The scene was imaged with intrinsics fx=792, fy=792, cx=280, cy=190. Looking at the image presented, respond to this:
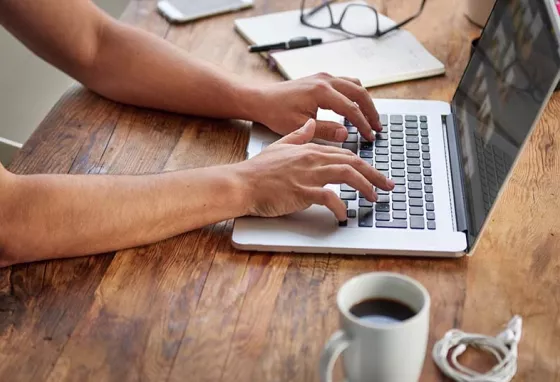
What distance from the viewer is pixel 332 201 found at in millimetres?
1002

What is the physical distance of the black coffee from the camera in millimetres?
752

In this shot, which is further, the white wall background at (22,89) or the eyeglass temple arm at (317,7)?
the white wall background at (22,89)

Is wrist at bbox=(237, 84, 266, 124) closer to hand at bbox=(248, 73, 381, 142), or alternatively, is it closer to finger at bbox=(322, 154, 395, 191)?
hand at bbox=(248, 73, 381, 142)

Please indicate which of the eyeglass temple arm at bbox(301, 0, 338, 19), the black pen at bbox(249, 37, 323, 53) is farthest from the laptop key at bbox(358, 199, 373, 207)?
the eyeglass temple arm at bbox(301, 0, 338, 19)

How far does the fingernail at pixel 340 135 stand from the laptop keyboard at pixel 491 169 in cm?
21

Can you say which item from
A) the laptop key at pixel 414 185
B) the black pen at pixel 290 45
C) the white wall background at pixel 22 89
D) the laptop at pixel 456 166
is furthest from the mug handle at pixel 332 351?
the white wall background at pixel 22 89

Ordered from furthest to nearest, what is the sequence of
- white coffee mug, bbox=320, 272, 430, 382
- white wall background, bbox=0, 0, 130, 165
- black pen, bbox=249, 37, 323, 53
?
1. white wall background, bbox=0, 0, 130, 165
2. black pen, bbox=249, 37, 323, 53
3. white coffee mug, bbox=320, 272, 430, 382

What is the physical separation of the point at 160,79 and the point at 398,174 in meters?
0.41

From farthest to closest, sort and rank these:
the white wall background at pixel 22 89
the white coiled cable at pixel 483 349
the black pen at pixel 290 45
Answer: the white wall background at pixel 22 89 < the black pen at pixel 290 45 < the white coiled cable at pixel 483 349

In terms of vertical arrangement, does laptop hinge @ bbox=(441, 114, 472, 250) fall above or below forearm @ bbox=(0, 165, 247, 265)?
above

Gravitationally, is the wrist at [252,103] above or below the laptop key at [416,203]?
below

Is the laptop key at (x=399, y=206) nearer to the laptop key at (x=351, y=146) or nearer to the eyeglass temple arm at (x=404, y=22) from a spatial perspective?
the laptop key at (x=351, y=146)

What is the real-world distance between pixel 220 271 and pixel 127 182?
17 centimetres

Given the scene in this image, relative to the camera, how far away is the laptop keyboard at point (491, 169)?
3.01 feet
